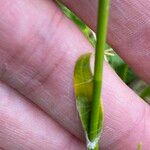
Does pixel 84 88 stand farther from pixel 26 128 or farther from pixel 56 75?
pixel 26 128

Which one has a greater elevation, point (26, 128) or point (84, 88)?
point (84, 88)

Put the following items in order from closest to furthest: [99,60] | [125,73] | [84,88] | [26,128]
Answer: [99,60] → [84,88] → [26,128] → [125,73]

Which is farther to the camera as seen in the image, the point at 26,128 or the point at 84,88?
the point at 26,128

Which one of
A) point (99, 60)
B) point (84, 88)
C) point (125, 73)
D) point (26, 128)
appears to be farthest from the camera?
point (125, 73)

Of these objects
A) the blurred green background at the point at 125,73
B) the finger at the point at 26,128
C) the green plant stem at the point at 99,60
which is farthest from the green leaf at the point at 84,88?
the blurred green background at the point at 125,73

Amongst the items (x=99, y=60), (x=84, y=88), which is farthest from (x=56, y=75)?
(x=99, y=60)

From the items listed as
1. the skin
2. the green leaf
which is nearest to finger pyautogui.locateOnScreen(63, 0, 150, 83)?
the skin
